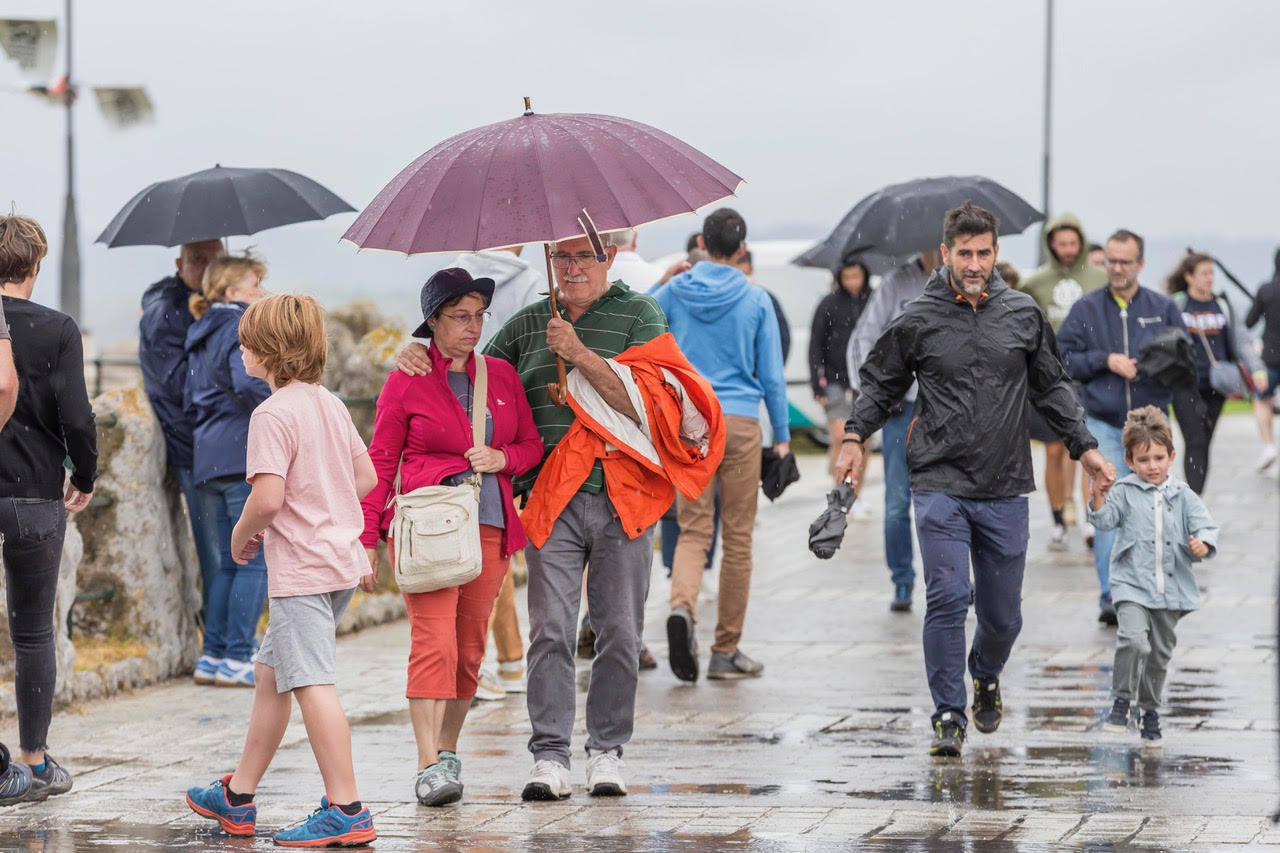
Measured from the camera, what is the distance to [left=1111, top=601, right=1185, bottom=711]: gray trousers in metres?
7.49

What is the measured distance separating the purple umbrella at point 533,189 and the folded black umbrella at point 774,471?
3.13m

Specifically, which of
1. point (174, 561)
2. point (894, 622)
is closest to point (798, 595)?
point (894, 622)

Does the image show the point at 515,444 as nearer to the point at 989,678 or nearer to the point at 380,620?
the point at 989,678

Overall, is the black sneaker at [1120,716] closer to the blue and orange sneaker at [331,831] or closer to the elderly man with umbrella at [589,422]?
the elderly man with umbrella at [589,422]

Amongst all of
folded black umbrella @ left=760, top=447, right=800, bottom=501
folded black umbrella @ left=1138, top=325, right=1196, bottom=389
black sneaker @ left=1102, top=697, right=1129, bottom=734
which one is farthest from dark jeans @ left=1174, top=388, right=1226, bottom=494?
black sneaker @ left=1102, top=697, right=1129, bottom=734

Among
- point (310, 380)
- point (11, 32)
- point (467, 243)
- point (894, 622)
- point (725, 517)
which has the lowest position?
point (894, 622)

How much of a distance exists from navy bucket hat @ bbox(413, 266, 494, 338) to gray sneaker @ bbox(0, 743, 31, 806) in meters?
1.97

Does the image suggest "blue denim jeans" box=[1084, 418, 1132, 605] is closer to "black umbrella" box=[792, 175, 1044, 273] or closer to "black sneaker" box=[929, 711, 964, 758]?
"black umbrella" box=[792, 175, 1044, 273]

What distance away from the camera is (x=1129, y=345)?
10500mm

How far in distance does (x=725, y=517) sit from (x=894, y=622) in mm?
2062

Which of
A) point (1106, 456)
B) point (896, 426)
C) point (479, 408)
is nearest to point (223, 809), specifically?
point (479, 408)

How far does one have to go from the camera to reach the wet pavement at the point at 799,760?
590cm

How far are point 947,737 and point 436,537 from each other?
6.93 feet

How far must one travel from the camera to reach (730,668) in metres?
9.22
